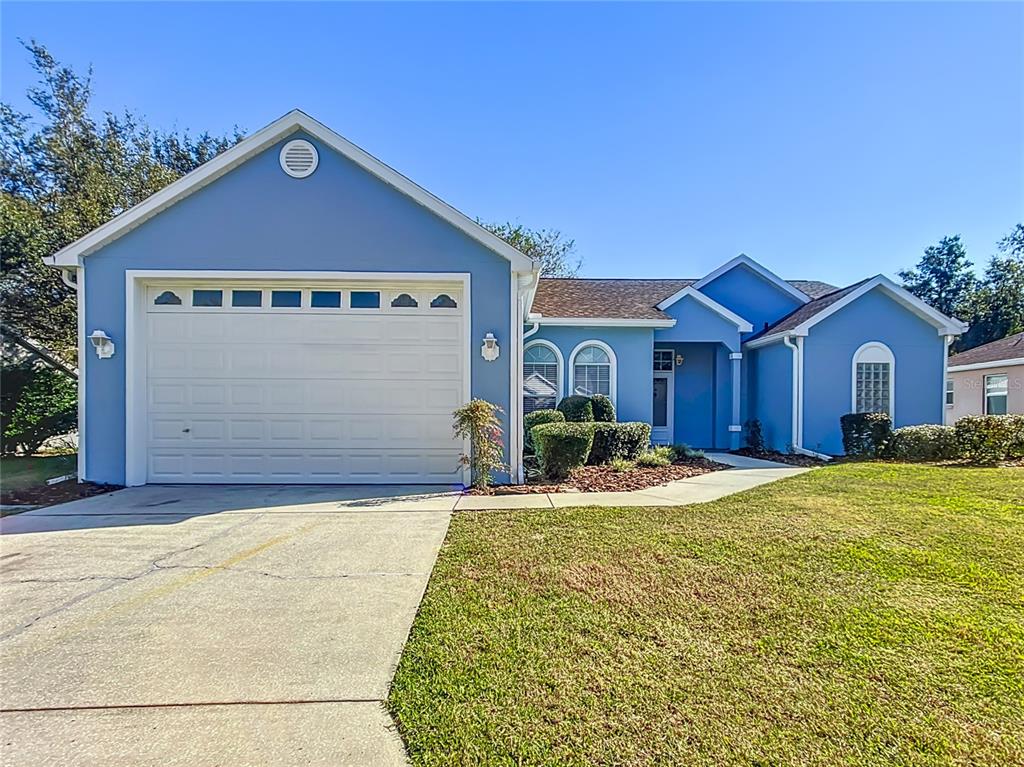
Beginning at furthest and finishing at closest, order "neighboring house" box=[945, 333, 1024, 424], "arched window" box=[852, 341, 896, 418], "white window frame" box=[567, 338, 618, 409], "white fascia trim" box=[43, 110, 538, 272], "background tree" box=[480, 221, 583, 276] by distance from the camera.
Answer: "background tree" box=[480, 221, 583, 276]
"neighboring house" box=[945, 333, 1024, 424]
"white window frame" box=[567, 338, 618, 409]
"arched window" box=[852, 341, 896, 418]
"white fascia trim" box=[43, 110, 538, 272]

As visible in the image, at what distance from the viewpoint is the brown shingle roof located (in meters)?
13.7

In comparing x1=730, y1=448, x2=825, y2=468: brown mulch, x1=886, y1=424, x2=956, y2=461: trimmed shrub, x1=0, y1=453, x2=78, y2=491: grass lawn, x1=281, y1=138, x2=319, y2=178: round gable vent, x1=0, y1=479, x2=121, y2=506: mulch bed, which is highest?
x1=281, y1=138, x2=319, y2=178: round gable vent

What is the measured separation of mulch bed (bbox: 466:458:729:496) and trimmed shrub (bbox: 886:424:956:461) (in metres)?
4.49

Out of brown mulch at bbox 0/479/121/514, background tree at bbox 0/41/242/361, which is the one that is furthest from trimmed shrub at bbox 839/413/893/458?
background tree at bbox 0/41/242/361

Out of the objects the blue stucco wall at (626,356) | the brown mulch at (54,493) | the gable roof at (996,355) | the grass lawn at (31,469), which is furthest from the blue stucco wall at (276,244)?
the gable roof at (996,355)

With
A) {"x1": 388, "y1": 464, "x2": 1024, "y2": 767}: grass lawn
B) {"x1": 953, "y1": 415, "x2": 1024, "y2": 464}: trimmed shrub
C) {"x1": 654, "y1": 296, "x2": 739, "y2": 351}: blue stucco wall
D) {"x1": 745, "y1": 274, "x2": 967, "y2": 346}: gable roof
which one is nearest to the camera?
{"x1": 388, "y1": 464, "x2": 1024, "y2": 767}: grass lawn

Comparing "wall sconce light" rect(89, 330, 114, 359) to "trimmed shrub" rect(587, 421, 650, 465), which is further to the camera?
"trimmed shrub" rect(587, 421, 650, 465)

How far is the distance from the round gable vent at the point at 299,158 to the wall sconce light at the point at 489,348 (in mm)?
4158

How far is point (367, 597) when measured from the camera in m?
4.23

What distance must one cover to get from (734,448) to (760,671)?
41.9ft

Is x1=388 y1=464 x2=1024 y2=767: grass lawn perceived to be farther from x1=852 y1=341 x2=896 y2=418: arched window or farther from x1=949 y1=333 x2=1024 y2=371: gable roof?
x1=949 y1=333 x2=1024 y2=371: gable roof

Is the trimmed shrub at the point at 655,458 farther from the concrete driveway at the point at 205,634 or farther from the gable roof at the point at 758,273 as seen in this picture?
the gable roof at the point at 758,273

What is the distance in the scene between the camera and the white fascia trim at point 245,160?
8.43m

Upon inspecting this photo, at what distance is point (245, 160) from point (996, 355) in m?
24.1
